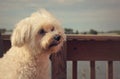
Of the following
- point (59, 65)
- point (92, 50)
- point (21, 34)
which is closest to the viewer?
point (21, 34)

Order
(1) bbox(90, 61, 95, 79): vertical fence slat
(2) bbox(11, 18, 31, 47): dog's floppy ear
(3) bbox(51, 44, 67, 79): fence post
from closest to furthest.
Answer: (2) bbox(11, 18, 31, 47): dog's floppy ear → (3) bbox(51, 44, 67, 79): fence post → (1) bbox(90, 61, 95, 79): vertical fence slat

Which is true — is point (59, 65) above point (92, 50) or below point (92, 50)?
below

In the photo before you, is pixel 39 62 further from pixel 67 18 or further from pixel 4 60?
pixel 67 18

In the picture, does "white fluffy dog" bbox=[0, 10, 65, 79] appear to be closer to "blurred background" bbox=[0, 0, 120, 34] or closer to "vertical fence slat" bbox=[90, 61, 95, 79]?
"blurred background" bbox=[0, 0, 120, 34]

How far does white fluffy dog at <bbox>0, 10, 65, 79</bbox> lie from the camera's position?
346cm

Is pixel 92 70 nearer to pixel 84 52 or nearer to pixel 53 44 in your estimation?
pixel 84 52

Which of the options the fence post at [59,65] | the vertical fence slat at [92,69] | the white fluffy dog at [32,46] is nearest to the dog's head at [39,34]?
the white fluffy dog at [32,46]

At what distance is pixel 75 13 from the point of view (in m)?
4.33

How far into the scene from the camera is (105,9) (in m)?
4.41

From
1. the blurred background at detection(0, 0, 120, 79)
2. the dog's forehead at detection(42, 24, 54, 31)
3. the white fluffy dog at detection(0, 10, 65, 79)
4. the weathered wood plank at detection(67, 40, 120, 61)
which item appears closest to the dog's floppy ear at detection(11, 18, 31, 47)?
the white fluffy dog at detection(0, 10, 65, 79)

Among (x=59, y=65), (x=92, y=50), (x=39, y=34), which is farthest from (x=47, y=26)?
(x=92, y=50)

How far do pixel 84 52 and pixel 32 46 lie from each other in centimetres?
91

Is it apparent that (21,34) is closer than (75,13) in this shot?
Yes

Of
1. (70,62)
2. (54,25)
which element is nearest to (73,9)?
(70,62)
